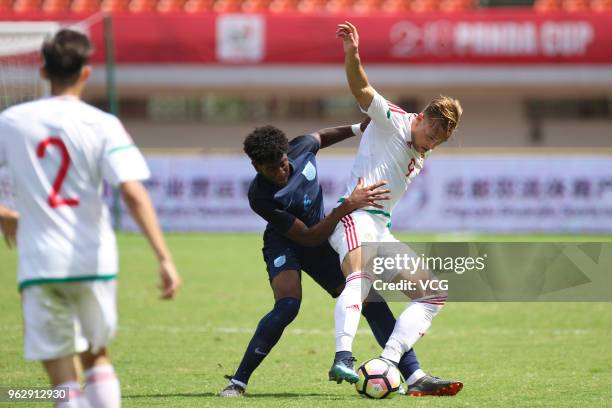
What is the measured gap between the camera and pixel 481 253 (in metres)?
9.11

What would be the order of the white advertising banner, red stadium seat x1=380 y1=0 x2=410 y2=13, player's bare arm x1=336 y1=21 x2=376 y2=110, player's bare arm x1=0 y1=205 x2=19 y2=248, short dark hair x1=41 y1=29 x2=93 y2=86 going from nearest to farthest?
1. short dark hair x1=41 y1=29 x2=93 y2=86
2. player's bare arm x1=0 y1=205 x2=19 y2=248
3. player's bare arm x1=336 y1=21 x2=376 y2=110
4. the white advertising banner
5. red stadium seat x1=380 y1=0 x2=410 y2=13

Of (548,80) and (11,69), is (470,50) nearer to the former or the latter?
(548,80)

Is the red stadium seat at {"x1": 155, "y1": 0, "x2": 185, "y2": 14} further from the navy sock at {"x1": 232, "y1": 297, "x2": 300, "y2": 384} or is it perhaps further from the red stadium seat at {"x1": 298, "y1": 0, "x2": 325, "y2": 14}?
the navy sock at {"x1": 232, "y1": 297, "x2": 300, "y2": 384}

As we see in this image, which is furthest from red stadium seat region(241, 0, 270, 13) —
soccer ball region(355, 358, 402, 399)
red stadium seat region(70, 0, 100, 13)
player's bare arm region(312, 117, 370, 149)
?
soccer ball region(355, 358, 402, 399)

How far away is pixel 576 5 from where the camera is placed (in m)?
26.2

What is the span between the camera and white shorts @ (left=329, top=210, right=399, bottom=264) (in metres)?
6.34

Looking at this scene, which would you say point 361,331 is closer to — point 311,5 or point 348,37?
point 348,37

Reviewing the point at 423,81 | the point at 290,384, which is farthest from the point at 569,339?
the point at 423,81

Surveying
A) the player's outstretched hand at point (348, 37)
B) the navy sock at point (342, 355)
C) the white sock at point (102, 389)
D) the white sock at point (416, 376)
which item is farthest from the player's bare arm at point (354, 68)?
the white sock at point (102, 389)

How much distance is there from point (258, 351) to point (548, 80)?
20327mm

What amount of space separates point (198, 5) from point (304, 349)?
19364 millimetres

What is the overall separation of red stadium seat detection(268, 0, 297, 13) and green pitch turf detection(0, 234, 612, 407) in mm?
13366

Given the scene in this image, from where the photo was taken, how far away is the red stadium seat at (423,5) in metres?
26.4

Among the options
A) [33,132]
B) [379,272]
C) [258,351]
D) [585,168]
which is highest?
[33,132]
